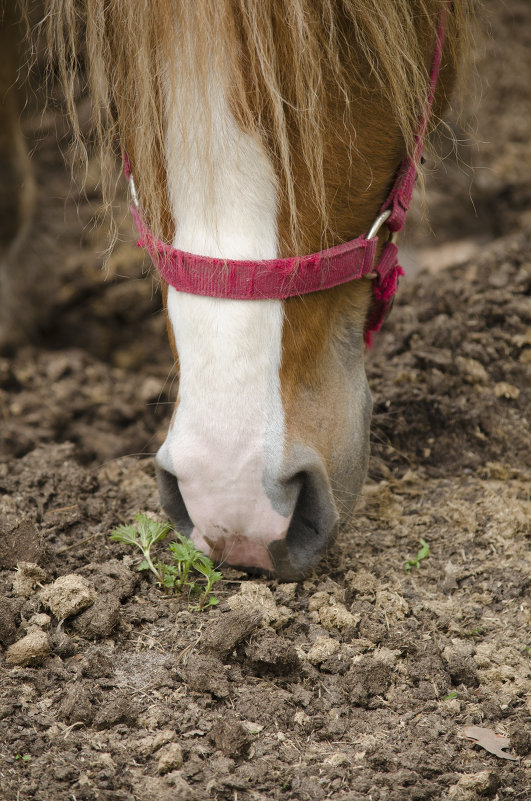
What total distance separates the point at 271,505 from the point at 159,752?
484 mm

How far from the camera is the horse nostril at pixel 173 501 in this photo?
168 centimetres

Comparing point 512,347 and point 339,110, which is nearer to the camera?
point 339,110

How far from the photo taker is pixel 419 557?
74.7 inches

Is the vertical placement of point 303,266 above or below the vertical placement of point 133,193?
below

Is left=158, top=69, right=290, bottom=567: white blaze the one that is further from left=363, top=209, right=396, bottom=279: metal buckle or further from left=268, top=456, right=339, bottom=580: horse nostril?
left=363, top=209, right=396, bottom=279: metal buckle

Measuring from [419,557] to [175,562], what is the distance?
590mm

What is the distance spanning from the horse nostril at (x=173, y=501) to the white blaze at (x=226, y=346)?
0.26ft

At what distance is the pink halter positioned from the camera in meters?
1.55

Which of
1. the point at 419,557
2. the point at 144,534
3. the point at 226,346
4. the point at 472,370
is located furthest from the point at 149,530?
the point at 472,370

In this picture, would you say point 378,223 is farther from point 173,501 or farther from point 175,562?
point 175,562

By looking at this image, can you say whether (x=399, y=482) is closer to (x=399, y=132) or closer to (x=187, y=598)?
(x=187, y=598)

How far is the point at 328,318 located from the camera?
5.58 ft

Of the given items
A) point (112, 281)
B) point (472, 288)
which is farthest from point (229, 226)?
point (112, 281)

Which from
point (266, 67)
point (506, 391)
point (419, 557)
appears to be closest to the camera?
point (266, 67)
